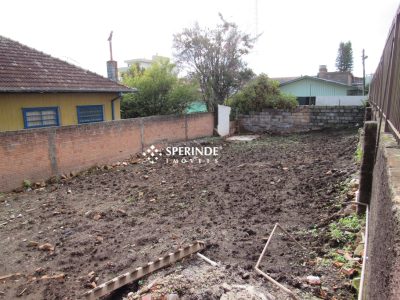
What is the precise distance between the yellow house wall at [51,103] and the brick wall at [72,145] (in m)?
2.45

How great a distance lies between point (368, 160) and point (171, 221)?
10.1 ft

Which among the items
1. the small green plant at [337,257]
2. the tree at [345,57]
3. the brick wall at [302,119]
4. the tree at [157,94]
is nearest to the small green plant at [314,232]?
the small green plant at [337,257]

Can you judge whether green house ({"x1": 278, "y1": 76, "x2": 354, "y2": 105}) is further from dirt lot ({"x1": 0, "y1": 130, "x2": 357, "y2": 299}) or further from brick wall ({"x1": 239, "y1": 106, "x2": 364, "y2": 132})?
dirt lot ({"x1": 0, "y1": 130, "x2": 357, "y2": 299})

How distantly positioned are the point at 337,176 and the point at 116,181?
541cm

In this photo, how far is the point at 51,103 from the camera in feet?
36.1

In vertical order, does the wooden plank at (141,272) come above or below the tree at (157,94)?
below

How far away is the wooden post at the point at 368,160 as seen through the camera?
367 cm

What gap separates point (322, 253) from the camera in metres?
3.58

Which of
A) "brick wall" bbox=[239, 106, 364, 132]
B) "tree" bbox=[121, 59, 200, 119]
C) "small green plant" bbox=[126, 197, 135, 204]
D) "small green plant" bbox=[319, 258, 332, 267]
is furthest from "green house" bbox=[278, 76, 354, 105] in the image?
"small green plant" bbox=[319, 258, 332, 267]

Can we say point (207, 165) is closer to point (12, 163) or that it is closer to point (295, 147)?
point (295, 147)

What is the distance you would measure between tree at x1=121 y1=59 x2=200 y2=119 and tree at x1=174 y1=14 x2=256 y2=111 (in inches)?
71.3

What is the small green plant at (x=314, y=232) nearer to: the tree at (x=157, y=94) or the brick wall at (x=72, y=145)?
the brick wall at (x=72, y=145)

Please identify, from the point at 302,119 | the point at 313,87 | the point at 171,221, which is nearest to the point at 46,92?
the point at 171,221

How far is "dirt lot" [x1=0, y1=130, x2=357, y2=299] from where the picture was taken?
3471 mm
